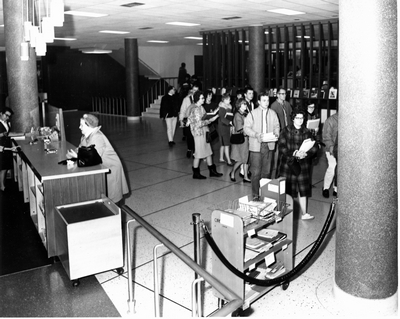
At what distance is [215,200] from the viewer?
712cm

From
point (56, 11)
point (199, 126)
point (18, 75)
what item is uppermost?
point (56, 11)

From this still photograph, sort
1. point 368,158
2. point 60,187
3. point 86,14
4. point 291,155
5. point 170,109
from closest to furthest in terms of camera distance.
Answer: point 368,158
point 60,187
point 291,155
point 86,14
point 170,109

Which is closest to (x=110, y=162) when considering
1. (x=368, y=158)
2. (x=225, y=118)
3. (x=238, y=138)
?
(x=238, y=138)

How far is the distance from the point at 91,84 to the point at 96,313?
24308 mm

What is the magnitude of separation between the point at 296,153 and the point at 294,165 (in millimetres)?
180

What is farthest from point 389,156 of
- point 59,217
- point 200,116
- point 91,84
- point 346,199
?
point 91,84

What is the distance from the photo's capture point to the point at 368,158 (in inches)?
143

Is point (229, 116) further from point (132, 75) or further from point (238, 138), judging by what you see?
point (132, 75)

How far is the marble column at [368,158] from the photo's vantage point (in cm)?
352

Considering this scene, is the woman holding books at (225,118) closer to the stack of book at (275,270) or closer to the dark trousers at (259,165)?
the dark trousers at (259,165)

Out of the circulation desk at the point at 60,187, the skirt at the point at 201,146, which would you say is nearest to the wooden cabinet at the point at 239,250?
the circulation desk at the point at 60,187

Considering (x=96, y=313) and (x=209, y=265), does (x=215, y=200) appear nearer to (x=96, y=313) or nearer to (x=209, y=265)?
(x=209, y=265)

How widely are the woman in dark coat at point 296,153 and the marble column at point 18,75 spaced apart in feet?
16.2

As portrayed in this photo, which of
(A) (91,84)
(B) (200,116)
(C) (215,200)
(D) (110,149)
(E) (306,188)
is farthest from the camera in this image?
(A) (91,84)
